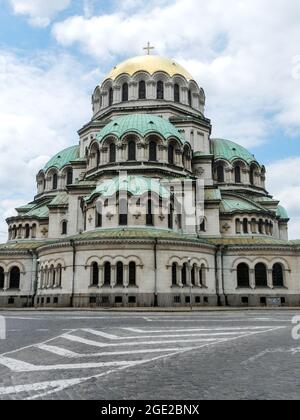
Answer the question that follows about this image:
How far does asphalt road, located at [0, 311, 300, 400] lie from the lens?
6.91 m

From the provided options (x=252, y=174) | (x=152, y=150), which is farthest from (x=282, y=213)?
(x=152, y=150)

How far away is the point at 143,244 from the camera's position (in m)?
34.3

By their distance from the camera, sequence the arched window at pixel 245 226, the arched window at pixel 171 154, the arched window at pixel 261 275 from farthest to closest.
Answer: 1. the arched window at pixel 171 154
2. the arched window at pixel 245 226
3. the arched window at pixel 261 275

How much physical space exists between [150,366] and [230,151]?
44796 mm

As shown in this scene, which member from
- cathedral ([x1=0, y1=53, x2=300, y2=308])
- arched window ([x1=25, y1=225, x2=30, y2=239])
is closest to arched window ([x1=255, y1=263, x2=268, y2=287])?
cathedral ([x1=0, y1=53, x2=300, y2=308])

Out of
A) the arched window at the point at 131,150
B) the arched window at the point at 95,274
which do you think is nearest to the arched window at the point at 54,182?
the arched window at the point at 131,150

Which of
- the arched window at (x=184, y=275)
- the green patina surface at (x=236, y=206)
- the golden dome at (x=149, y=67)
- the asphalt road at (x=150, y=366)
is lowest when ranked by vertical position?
the asphalt road at (x=150, y=366)

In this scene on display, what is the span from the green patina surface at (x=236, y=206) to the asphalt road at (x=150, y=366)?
93.3ft

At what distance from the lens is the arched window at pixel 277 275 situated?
1523 inches

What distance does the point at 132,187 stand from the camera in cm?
3731

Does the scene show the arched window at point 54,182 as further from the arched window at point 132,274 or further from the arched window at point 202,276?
the arched window at point 202,276

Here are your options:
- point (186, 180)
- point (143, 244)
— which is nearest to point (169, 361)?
point (143, 244)

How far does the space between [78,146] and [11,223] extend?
13.2m
